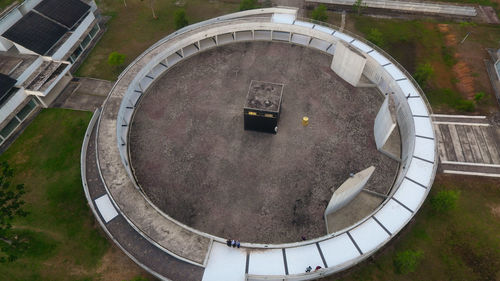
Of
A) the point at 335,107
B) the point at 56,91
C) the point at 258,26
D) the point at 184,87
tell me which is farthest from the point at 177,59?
the point at 335,107

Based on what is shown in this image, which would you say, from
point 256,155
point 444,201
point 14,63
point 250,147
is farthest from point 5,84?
point 444,201

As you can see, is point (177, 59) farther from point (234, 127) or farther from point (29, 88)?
point (29, 88)

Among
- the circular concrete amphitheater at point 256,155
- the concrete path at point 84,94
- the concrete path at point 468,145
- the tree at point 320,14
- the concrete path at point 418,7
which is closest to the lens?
the circular concrete amphitheater at point 256,155

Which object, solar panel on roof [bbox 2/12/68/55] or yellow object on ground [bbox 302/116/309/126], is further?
solar panel on roof [bbox 2/12/68/55]

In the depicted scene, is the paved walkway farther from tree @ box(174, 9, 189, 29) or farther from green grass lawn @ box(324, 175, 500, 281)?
tree @ box(174, 9, 189, 29)

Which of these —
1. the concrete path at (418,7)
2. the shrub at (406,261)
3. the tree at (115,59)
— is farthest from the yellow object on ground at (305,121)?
the concrete path at (418,7)

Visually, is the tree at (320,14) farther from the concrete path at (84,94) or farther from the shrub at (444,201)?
the concrete path at (84,94)

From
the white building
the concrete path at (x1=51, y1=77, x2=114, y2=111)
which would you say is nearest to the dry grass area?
the concrete path at (x1=51, y1=77, x2=114, y2=111)

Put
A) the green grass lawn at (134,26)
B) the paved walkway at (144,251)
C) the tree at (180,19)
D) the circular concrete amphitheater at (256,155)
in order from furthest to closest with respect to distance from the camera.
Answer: the tree at (180,19) < the green grass lawn at (134,26) < the circular concrete amphitheater at (256,155) < the paved walkway at (144,251)
